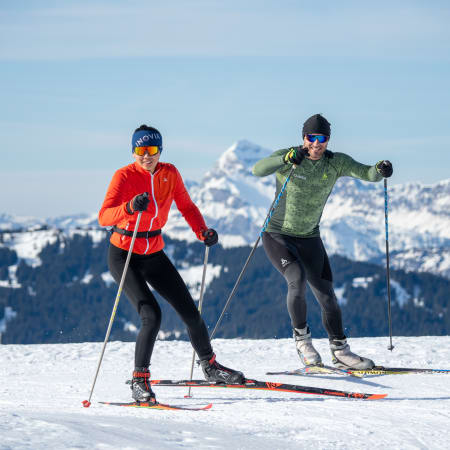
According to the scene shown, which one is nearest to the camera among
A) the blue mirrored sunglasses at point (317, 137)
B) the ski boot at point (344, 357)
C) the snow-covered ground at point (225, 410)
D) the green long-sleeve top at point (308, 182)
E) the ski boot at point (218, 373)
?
the snow-covered ground at point (225, 410)

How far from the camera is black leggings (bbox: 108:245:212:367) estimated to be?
20.8 feet

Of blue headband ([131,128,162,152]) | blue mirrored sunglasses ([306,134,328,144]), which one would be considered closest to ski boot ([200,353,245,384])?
blue headband ([131,128,162,152])

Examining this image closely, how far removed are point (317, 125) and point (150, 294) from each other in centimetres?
275

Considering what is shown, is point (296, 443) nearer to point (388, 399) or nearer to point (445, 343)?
point (388, 399)

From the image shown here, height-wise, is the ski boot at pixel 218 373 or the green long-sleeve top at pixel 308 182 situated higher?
the green long-sleeve top at pixel 308 182

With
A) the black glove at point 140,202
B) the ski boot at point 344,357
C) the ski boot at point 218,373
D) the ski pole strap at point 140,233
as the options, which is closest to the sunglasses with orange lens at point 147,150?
the black glove at point 140,202

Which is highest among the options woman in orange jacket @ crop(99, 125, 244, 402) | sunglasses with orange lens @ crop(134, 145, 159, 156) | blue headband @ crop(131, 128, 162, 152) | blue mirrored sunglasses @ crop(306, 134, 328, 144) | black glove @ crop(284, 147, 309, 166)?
blue mirrored sunglasses @ crop(306, 134, 328, 144)

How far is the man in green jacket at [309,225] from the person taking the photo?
7.91m

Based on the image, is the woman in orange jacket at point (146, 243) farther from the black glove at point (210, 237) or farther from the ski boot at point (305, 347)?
the ski boot at point (305, 347)

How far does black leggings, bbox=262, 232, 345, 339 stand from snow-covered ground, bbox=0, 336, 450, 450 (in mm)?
667

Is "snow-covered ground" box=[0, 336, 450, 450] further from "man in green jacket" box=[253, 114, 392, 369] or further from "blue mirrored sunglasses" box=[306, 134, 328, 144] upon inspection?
"blue mirrored sunglasses" box=[306, 134, 328, 144]

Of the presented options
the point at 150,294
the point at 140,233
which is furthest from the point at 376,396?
the point at 140,233

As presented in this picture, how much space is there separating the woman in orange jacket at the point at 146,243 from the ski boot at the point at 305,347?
1.90 meters

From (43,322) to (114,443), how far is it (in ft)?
650
